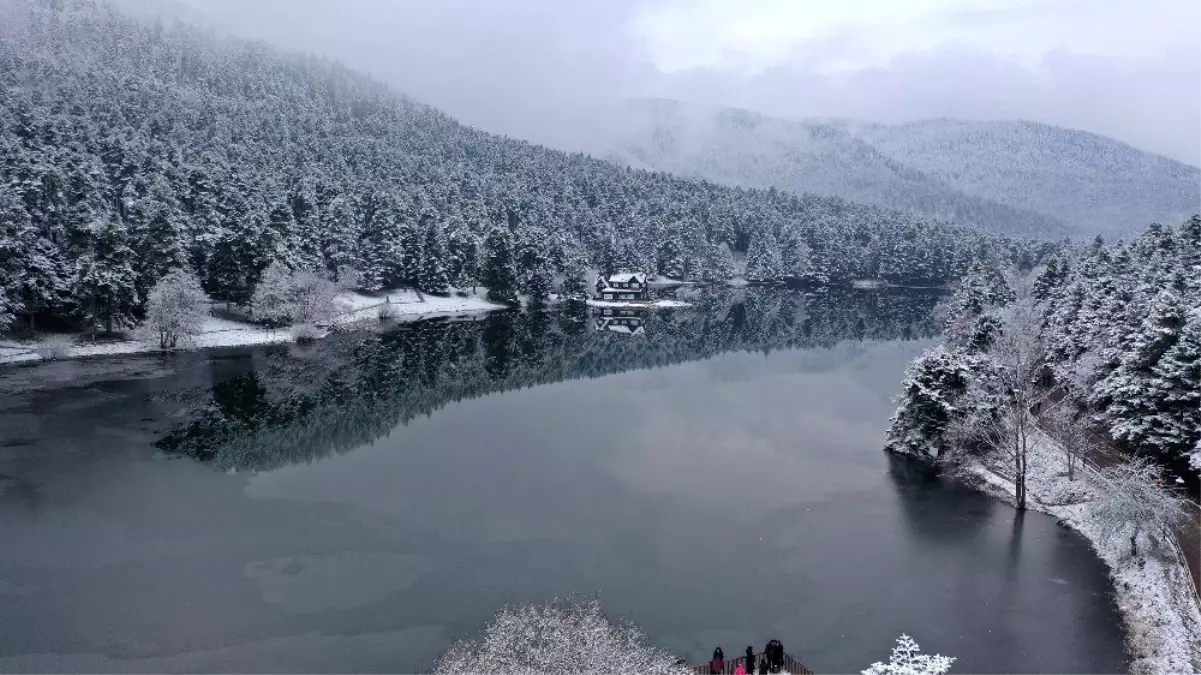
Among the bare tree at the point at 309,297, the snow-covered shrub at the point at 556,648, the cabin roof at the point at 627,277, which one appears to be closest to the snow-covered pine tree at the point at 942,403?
the snow-covered shrub at the point at 556,648

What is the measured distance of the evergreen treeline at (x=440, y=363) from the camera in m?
48.2

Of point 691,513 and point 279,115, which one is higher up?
point 279,115

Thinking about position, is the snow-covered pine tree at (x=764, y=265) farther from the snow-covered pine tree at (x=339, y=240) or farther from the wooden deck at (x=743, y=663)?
the wooden deck at (x=743, y=663)

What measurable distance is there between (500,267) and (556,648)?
88.9m

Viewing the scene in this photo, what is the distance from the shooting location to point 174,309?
226 ft

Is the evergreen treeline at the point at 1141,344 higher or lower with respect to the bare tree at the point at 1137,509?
higher

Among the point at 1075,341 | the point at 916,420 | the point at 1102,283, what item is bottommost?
the point at 916,420

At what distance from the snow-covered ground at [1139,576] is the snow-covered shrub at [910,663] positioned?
21.8ft

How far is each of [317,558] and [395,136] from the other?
16831 centimetres

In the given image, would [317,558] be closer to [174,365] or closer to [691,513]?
[691,513]

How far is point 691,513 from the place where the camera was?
3756cm

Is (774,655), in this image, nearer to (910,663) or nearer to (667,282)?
(910,663)

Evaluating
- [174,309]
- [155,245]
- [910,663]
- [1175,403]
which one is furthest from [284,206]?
[1175,403]

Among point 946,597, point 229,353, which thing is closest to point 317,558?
point 946,597
